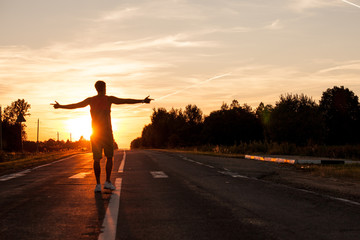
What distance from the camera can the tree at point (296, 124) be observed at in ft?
227

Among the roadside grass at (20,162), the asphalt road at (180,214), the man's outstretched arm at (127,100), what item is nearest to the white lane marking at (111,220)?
the asphalt road at (180,214)

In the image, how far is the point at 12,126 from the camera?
104750mm

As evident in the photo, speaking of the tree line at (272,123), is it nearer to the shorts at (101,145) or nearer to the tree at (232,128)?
the tree at (232,128)

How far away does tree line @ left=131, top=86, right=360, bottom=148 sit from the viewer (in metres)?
69.8

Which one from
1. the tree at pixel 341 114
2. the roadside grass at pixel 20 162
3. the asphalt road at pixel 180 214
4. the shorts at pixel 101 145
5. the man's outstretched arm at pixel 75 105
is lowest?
the roadside grass at pixel 20 162

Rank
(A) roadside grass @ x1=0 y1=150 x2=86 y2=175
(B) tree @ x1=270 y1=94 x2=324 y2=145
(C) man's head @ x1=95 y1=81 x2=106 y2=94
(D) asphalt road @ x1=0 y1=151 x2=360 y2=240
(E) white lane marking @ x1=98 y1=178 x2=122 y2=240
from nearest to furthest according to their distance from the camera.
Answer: (E) white lane marking @ x1=98 y1=178 x2=122 y2=240 → (D) asphalt road @ x1=0 y1=151 x2=360 y2=240 → (C) man's head @ x1=95 y1=81 x2=106 y2=94 → (A) roadside grass @ x1=0 y1=150 x2=86 y2=175 → (B) tree @ x1=270 y1=94 x2=324 y2=145

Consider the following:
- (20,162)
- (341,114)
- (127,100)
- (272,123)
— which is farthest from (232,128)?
(127,100)

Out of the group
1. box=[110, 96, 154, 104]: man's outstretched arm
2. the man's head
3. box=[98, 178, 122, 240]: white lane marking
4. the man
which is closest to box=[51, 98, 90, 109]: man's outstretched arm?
the man

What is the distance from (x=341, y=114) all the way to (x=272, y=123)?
1168 inches

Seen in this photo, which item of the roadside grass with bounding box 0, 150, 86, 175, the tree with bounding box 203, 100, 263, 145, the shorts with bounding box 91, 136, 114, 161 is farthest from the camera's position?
the tree with bounding box 203, 100, 263, 145

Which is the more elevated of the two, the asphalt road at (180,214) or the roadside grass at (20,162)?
the asphalt road at (180,214)

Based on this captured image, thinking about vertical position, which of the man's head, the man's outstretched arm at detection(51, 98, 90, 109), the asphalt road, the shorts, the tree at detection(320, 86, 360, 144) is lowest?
the asphalt road

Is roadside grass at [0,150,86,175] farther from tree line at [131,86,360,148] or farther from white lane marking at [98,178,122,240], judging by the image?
tree line at [131,86,360,148]

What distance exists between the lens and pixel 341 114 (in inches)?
3669
